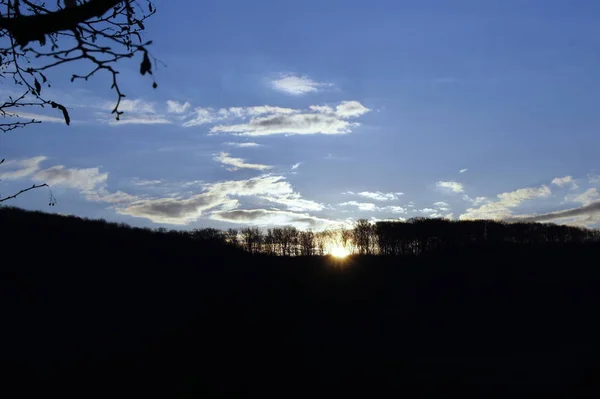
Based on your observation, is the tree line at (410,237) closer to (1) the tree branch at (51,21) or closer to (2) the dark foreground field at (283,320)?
(2) the dark foreground field at (283,320)

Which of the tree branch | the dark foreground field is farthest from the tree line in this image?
the tree branch

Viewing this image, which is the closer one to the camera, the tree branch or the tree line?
the tree branch

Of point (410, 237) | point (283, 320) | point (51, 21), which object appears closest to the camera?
point (51, 21)

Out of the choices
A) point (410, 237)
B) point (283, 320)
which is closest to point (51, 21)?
point (283, 320)

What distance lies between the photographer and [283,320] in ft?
174

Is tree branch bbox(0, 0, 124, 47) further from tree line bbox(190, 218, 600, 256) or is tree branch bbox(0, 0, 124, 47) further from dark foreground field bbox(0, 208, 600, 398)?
tree line bbox(190, 218, 600, 256)

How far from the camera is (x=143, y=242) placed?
7944cm

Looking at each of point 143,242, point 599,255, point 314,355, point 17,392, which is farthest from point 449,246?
point 17,392

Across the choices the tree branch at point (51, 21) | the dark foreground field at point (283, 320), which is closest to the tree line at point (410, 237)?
the dark foreground field at point (283, 320)

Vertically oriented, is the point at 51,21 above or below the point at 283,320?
above

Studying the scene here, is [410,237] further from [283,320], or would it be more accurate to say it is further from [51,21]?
[51,21]

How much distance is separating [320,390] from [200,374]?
25.5ft

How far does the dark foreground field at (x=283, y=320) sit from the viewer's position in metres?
32.0

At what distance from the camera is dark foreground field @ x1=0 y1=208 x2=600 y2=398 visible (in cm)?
3195
